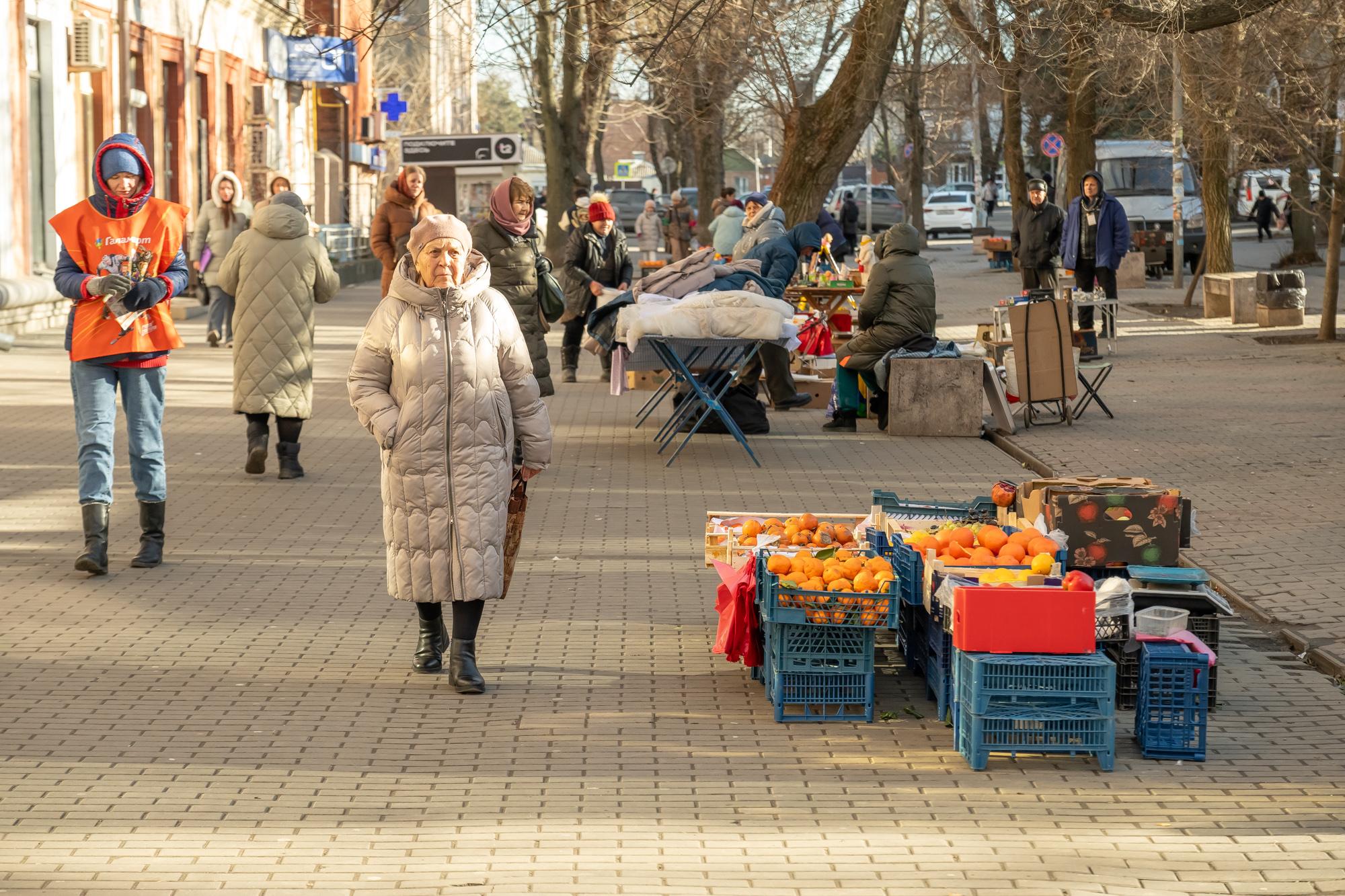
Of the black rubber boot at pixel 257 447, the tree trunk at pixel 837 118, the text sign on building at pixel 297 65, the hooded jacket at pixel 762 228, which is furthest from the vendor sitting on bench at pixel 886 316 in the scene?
the text sign on building at pixel 297 65

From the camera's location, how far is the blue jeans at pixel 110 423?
8.16m

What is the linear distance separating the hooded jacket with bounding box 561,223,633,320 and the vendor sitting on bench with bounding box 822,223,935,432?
2775 mm

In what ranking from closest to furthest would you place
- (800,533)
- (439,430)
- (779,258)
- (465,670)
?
1. (439,430)
2. (465,670)
3. (800,533)
4. (779,258)

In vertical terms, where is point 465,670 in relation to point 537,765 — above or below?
above

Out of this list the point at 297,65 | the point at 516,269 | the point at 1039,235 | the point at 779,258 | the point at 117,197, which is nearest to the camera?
the point at 117,197

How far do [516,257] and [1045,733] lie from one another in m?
6.73

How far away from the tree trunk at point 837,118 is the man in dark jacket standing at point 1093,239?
3.09m

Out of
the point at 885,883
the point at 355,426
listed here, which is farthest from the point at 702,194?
the point at 885,883

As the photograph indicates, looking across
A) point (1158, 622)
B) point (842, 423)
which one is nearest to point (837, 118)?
point (842, 423)

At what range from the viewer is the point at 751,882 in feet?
14.7

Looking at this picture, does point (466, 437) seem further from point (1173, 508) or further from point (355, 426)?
point (355, 426)

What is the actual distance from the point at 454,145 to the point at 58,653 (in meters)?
24.9

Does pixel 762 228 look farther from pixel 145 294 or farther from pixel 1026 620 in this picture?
pixel 1026 620

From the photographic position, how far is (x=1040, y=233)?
19.3 meters
